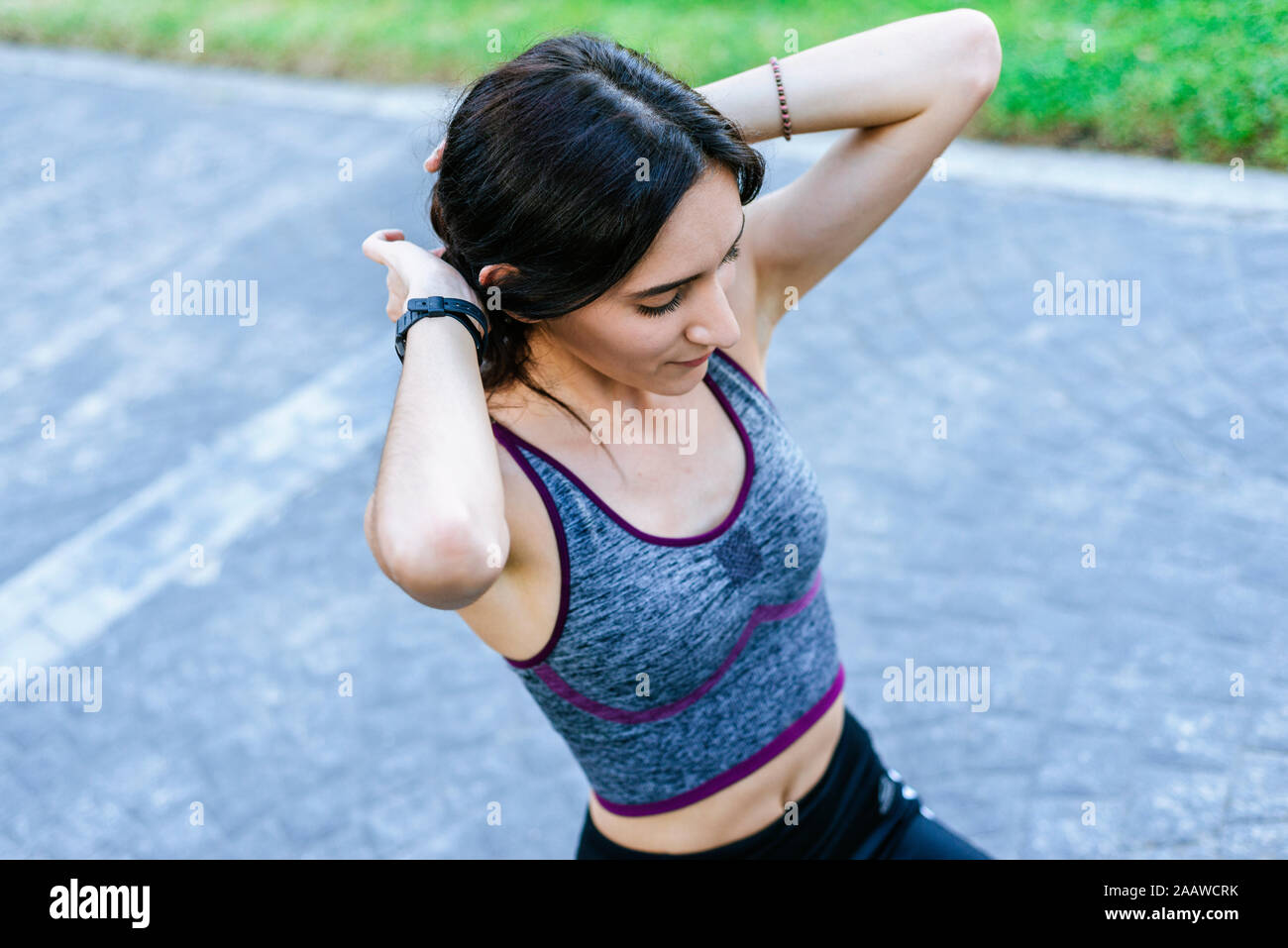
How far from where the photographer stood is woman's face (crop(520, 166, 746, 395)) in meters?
1.62

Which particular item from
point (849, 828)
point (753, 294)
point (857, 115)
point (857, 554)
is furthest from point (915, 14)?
point (849, 828)

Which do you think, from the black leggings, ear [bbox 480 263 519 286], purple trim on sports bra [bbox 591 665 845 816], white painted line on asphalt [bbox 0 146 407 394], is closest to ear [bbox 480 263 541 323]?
ear [bbox 480 263 519 286]

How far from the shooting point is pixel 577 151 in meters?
1.55

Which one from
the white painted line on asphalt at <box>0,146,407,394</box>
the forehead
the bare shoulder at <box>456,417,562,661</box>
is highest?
the forehead

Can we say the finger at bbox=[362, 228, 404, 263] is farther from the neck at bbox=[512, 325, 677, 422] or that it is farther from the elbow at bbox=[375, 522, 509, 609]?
the elbow at bbox=[375, 522, 509, 609]

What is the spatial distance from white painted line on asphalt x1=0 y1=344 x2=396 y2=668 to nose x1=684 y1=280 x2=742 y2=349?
11.5 feet

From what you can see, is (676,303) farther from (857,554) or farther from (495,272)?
(857,554)

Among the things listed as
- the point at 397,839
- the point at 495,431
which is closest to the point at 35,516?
the point at 397,839

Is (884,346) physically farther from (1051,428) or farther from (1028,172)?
(1028,172)

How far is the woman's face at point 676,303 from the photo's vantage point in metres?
1.62

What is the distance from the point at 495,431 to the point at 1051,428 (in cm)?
339

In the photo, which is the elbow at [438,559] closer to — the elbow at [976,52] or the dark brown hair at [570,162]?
the dark brown hair at [570,162]

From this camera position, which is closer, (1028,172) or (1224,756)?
(1224,756)

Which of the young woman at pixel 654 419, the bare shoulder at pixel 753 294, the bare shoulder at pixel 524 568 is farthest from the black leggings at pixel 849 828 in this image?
the bare shoulder at pixel 753 294
